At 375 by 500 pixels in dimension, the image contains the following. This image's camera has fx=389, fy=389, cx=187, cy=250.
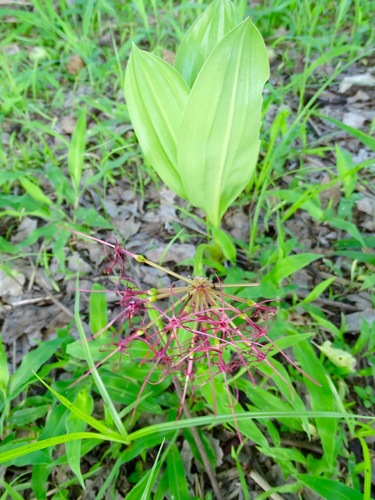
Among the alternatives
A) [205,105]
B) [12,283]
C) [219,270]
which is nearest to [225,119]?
[205,105]

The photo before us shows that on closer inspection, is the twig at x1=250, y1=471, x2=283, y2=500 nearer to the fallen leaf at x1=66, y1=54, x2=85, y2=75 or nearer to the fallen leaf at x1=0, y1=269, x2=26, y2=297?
the fallen leaf at x1=0, y1=269, x2=26, y2=297

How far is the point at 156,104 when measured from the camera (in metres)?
0.98

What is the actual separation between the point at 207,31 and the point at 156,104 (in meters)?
0.22

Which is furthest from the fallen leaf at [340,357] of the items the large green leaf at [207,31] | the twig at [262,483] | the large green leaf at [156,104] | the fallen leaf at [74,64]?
the fallen leaf at [74,64]

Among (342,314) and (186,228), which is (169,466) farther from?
(186,228)

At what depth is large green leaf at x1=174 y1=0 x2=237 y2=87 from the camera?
0.96m

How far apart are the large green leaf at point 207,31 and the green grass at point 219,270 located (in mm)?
349

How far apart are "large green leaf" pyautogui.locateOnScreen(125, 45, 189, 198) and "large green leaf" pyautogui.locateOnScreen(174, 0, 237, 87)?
101 millimetres

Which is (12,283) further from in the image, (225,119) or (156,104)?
(225,119)

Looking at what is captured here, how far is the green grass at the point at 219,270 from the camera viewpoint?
0.89 meters

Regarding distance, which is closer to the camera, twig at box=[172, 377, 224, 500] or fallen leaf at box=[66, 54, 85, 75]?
twig at box=[172, 377, 224, 500]

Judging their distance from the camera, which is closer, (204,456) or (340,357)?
(204,456)

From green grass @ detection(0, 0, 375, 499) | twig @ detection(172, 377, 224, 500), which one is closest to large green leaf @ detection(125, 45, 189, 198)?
green grass @ detection(0, 0, 375, 499)

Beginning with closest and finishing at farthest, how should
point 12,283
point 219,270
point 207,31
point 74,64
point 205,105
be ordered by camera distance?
point 205,105, point 207,31, point 219,270, point 12,283, point 74,64
